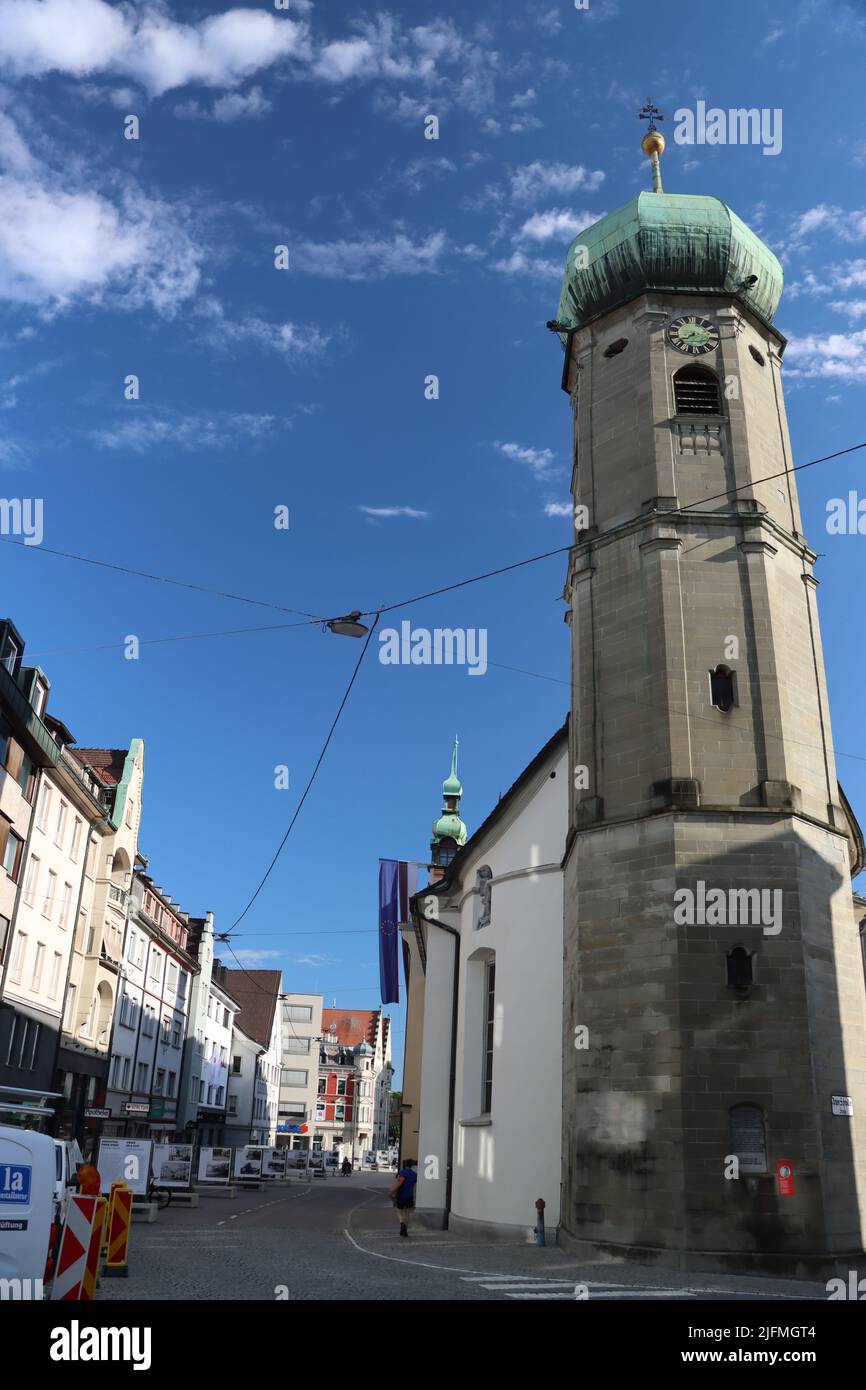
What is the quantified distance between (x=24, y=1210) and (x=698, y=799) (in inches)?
544

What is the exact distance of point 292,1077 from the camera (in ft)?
353

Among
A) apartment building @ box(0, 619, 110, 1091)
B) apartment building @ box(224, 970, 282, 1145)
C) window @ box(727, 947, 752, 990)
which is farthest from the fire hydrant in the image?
apartment building @ box(224, 970, 282, 1145)

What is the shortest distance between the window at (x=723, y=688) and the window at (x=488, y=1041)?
33.1ft

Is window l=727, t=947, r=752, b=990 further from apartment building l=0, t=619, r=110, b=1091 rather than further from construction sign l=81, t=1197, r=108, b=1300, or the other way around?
apartment building l=0, t=619, r=110, b=1091

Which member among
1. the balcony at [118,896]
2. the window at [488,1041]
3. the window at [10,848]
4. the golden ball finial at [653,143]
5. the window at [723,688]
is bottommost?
the window at [488,1041]

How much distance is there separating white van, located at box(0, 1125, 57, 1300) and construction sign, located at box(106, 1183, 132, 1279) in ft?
10.2

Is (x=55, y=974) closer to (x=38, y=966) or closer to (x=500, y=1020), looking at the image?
(x=38, y=966)

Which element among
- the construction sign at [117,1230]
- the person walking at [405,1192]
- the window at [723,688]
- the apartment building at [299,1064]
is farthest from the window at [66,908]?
the apartment building at [299,1064]

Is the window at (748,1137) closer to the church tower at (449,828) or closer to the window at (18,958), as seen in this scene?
the window at (18,958)

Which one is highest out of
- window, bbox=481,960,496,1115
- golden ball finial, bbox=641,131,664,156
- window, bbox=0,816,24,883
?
golden ball finial, bbox=641,131,664,156

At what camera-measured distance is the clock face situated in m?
25.0

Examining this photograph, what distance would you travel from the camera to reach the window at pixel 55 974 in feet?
114
